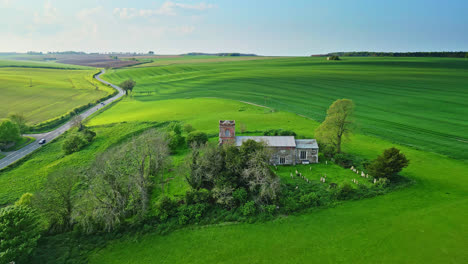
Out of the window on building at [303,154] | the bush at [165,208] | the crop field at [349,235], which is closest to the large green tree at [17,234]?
the crop field at [349,235]

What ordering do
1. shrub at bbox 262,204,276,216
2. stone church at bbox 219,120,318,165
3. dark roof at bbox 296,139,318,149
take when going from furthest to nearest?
dark roof at bbox 296,139,318,149
stone church at bbox 219,120,318,165
shrub at bbox 262,204,276,216

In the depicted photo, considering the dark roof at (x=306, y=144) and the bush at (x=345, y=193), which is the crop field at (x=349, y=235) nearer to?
the bush at (x=345, y=193)

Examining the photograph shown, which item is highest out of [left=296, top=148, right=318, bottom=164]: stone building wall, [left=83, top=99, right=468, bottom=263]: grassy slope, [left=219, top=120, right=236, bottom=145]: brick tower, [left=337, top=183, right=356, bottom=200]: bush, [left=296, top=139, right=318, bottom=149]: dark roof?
[left=219, top=120, right=236, bottom=145]: brick tower

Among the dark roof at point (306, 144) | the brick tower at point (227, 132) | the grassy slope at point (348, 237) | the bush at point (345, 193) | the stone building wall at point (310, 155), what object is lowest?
the grassy slope at point (348, 237)

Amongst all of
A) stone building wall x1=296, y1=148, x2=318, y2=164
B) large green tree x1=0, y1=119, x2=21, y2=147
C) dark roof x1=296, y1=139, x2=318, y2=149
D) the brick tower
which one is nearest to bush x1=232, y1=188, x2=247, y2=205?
the brick tower

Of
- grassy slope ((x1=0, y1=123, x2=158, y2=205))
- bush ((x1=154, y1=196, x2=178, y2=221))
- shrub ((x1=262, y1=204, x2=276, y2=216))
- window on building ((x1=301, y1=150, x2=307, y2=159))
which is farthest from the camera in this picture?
window on building ((x1=301, y1=150, x2=307, y2=159))

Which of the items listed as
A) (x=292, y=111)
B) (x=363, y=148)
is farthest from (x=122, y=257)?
(x=292, y=111)

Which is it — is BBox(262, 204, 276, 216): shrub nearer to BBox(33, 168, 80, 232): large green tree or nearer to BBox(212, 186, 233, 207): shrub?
BBox(212, 186, 233, 207): shrub

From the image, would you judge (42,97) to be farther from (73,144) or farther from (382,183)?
(382,183)
